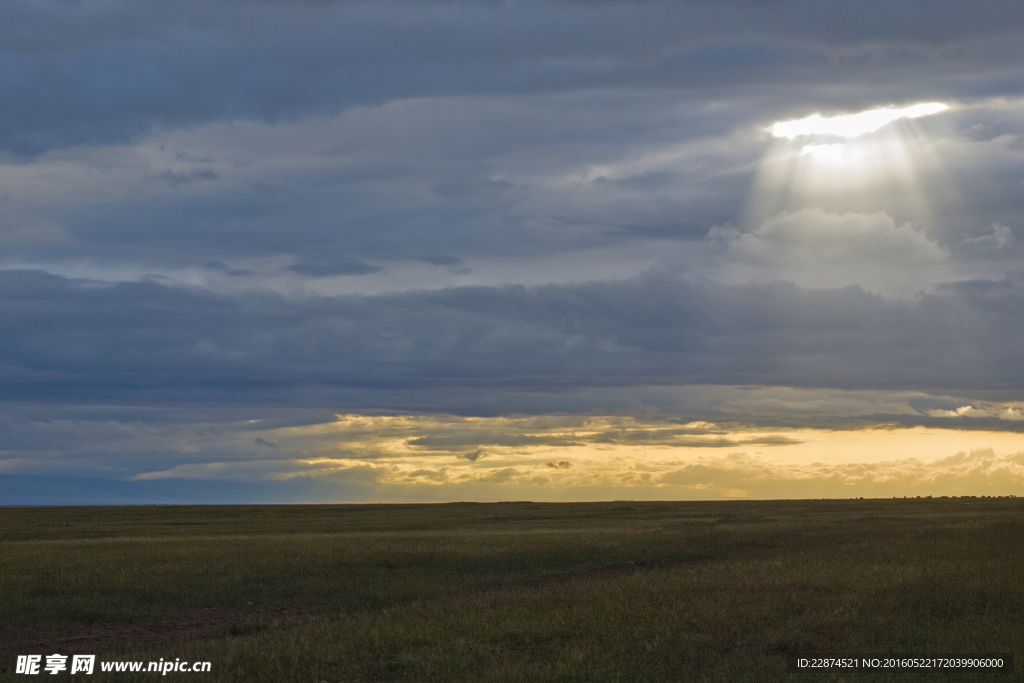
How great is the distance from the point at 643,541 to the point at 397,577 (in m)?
19.0

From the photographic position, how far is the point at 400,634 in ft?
65.7

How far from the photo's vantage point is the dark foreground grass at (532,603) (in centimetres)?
1739

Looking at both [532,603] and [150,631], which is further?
[532,603]

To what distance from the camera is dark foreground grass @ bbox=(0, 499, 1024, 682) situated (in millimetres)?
17391

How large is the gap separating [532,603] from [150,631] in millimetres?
11175

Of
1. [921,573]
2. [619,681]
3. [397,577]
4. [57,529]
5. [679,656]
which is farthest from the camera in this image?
[57,529]

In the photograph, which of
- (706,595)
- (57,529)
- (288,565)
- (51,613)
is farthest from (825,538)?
(57,529)

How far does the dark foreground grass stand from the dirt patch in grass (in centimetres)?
18

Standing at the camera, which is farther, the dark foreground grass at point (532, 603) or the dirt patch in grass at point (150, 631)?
the dirt patch in grass at point (150, 631)

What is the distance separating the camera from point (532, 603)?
24.2 meters

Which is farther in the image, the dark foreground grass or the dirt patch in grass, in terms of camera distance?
the dirt patch in grass

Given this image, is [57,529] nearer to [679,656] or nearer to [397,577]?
[397,577]

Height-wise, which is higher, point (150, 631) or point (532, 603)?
point (532, 603)

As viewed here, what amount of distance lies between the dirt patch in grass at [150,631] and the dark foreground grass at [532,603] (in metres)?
0.18
